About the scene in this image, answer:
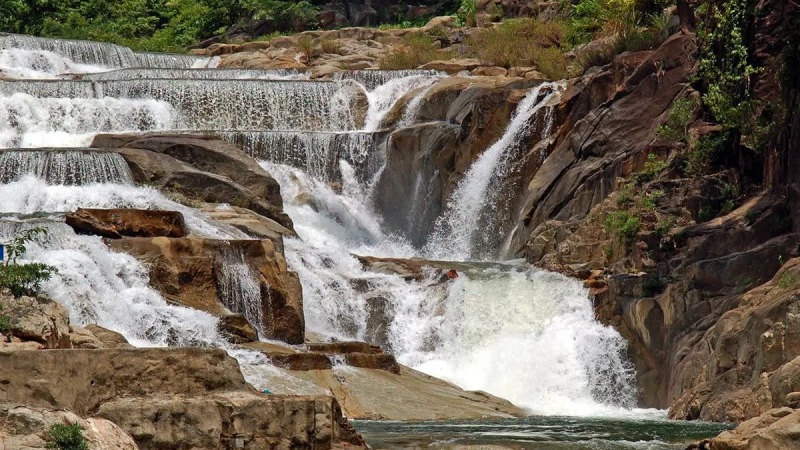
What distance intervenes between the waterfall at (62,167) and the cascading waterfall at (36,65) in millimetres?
11539

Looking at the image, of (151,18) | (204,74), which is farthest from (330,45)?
(151,18)

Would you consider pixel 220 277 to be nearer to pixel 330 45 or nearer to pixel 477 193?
pixel 477 193

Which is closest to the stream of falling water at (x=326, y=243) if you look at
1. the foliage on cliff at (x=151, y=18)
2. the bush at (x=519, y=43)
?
the bush at (x=519, y=43)

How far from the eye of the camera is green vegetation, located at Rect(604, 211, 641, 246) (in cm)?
2595

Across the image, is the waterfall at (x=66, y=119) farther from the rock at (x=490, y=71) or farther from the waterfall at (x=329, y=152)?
the rock at (x=490, y=71)

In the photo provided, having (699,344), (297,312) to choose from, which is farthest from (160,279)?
(699,344)

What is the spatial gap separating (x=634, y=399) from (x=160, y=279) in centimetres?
855

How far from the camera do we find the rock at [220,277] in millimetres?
22516

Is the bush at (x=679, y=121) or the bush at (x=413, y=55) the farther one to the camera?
the bush at (x=413, y=55)

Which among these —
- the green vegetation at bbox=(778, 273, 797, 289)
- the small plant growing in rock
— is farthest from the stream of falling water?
the small plant growing in rock

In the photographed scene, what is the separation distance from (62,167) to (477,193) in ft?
33.4

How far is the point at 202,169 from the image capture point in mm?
30531

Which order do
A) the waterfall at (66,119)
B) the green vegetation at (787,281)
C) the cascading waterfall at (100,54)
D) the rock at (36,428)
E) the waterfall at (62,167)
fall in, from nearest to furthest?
the rock at (36,428) < the green vegetation at (787,281) < the waterfall at (62,167) < the waterfall at (66,119) < the cascading waterfall at (100,54)

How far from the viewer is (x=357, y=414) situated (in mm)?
19562
